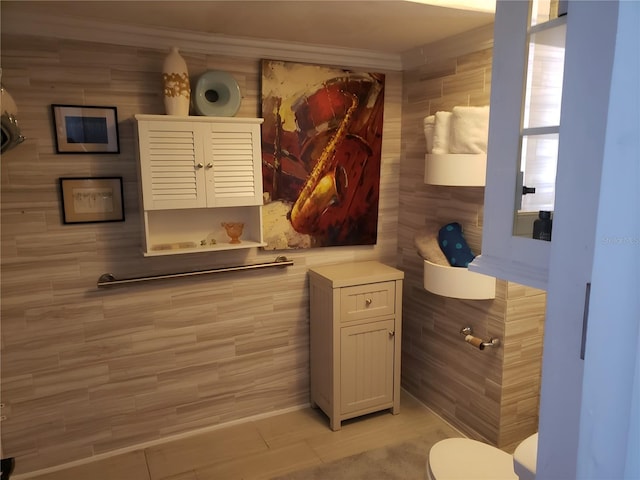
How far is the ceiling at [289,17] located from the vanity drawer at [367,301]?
1307 mm

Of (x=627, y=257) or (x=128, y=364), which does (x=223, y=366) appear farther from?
(x=627, y=257)

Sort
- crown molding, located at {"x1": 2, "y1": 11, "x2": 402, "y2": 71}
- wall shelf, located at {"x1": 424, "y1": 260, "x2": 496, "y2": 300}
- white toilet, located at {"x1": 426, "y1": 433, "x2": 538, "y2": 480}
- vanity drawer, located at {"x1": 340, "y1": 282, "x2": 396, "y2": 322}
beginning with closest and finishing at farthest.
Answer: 1. white toilet, located at {"x1": 426, "y1": 433, "x2": 538, "y2": 480}
2. crown molding, located at {"x1": 2, "y1": 11, "x2": 402, "y2": 71}
3. wall shelf, located at {"x1": 424, "y1": 260, "x2": 496, "y2": 300}
4. vanity drawer, located at {"x1": 340, "y1": 282, "x2": 396, "y2": 322}

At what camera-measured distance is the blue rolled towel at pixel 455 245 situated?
93.4 inches

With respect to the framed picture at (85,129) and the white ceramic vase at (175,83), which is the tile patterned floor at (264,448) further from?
the white ceramic vase at (175,83)

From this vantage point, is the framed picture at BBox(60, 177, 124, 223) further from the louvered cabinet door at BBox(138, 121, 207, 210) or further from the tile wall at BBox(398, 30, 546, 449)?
the tile wall at BBox(398, 30, 546, 449)

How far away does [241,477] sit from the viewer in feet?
7.50

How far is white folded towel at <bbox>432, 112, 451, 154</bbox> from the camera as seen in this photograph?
225 centimetres

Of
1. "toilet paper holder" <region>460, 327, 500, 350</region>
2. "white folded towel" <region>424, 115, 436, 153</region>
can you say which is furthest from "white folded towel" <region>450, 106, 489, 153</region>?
"toilet paper holder" <region>460, 327, 500, 350</region>

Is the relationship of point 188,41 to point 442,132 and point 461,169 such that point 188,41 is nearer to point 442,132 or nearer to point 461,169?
point 442,132

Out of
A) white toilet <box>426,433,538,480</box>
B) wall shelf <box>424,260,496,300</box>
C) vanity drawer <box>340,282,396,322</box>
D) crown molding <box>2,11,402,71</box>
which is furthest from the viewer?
vanity drawer <box>340,282,396,322</box>

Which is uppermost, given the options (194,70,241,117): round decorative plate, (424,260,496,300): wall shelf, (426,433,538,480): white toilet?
(194,70,241,117): round decorative plate

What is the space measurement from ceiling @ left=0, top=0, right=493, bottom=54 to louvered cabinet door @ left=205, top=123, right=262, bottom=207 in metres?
0.47

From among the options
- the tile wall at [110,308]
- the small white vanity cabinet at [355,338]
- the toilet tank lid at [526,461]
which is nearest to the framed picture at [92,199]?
the tile wall at [110,308]

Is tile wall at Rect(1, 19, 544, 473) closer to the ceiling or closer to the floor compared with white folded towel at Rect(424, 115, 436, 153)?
closer to the floor
